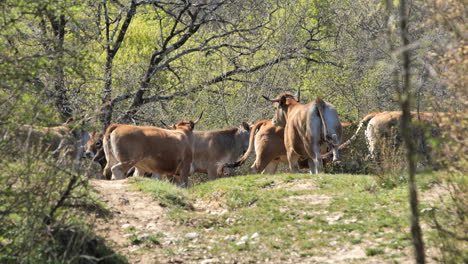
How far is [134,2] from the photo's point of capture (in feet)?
69.4

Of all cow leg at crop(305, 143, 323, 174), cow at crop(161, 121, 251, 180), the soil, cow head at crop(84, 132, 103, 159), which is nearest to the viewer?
the soil

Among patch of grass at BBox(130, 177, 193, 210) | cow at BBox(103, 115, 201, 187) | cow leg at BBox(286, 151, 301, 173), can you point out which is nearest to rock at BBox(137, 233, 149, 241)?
patch of grass at BBox(130, 177, 193, 210)

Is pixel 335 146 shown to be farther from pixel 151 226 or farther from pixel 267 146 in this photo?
pixel 151 226

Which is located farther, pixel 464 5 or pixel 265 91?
pixel 265 91

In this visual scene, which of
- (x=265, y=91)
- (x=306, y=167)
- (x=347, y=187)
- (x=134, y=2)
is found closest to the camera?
(x=347, y=187)

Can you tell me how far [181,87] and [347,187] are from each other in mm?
13314

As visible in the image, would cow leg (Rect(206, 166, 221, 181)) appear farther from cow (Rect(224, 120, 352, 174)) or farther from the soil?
the soil

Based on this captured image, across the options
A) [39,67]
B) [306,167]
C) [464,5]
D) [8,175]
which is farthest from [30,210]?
[306,167]

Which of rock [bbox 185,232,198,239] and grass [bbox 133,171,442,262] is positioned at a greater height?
grass [bbox 133,171,442,262]

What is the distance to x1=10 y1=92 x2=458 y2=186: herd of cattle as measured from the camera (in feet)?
49.7

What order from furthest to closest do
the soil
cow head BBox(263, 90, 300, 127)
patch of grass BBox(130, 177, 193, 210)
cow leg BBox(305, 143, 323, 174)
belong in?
cow head BBox(263, 90, 300, 127), cow leg BBox(305, 143, 323, 174), patch of grass BBox(130, 177, 193, 210), the soil

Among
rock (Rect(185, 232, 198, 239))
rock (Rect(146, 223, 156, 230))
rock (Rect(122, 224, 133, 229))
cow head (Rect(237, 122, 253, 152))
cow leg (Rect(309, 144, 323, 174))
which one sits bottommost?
rock (Rect(185, 232, 198, 239))

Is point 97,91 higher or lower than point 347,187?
→ higher

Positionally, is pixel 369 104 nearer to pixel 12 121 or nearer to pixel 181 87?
pixel 181 87
